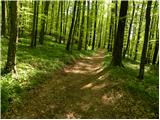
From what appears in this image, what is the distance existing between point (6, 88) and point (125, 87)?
674 centimetres

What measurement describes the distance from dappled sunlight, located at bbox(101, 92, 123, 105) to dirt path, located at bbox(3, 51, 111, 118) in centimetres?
54

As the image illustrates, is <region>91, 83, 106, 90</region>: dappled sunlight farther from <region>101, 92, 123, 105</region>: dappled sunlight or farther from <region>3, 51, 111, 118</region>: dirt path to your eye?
<region>101, 92, 123, 105</region>: dappled sunlight

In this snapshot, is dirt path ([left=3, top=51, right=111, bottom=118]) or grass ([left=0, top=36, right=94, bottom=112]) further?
grass ([left=0, top=36, right=94, bottom=112])

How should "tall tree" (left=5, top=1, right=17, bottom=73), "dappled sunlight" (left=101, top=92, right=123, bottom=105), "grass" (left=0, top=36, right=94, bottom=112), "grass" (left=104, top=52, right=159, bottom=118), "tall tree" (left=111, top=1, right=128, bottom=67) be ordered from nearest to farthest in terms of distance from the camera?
"grass" (left=104, top=52, right=159, bottom=118) → "grass" (left=0, top=36, right=94, bottom=112) → "dappled sunlight" (left=101, top=92, right=123, bottom=105) → "tall tree" (left=5, top=1, right=17, bottom=73) → "tall tree" (left=111, top=1, right=128, bottom=67)

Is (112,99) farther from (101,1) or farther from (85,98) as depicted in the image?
(101,1)

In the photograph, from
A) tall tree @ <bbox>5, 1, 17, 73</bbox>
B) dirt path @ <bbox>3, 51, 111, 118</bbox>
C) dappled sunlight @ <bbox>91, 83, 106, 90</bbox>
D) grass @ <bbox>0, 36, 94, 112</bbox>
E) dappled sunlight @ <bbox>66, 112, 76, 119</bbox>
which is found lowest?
dappled sunlight @ <bbox>66, 112, 76, 119</bbox>

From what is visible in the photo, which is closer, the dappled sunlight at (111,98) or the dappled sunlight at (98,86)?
the dappled sunlight at (111,98)

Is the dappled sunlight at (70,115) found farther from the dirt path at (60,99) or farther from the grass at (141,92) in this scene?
the grass at (141,92)

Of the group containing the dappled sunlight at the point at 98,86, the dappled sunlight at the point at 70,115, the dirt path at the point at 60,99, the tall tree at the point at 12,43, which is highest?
the tall tree at the point at 12,43

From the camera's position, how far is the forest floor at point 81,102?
11.5 metres

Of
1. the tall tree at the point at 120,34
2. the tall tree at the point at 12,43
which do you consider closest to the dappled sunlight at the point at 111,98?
the tall tree at the point at 12,43

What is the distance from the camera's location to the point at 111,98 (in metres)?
13.3

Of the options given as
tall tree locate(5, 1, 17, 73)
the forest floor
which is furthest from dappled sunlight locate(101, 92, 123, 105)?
tall tree locate(5, 1, 17, 73)

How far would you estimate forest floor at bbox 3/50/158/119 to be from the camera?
1151 centimetres
